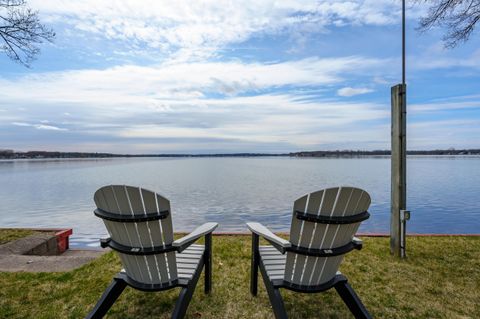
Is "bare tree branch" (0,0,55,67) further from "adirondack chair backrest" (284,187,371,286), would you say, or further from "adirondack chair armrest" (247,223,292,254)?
"adirondack chair backrest" (284,187,371,286)

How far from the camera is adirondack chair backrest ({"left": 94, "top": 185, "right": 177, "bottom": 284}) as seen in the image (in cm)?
217

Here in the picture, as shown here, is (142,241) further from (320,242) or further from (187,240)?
(320,242)

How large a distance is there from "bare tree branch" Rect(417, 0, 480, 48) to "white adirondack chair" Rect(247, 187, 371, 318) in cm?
437

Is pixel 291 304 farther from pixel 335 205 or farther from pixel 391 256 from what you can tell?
pixel 391 256

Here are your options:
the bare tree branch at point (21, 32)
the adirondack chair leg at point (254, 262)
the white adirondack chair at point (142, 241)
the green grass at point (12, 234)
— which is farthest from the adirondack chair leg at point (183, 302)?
the bare tree branch at point (21, 32)

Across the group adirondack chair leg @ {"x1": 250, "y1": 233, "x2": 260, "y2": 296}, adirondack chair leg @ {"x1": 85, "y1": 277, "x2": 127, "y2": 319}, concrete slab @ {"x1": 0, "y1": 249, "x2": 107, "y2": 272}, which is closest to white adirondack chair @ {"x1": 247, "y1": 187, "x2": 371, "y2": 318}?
adirondack chair leg @ {"x1": 250, "y1": 233, "x2": 260, "y2": 296}

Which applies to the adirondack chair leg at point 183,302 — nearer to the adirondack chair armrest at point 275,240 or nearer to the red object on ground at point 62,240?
the adirondack chair armrest at point 275,240

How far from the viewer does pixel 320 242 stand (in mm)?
2240

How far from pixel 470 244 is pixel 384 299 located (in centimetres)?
299

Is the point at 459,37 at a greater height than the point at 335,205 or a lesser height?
greater

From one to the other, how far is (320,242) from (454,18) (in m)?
4.96

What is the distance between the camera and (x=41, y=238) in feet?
18.6

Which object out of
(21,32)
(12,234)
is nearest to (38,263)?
(12,234)

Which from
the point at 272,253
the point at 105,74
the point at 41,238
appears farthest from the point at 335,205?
the point at 105,74
